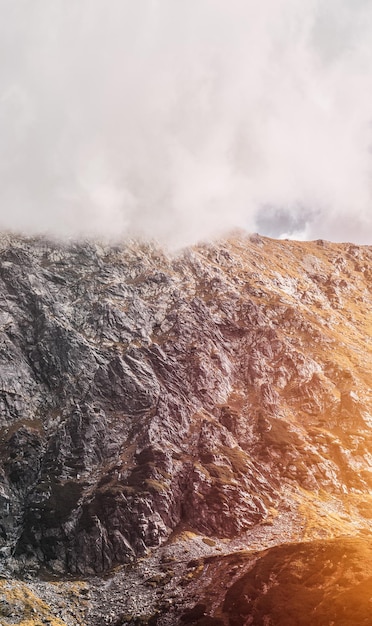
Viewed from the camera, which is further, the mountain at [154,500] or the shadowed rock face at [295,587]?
the mountain at [154,500]

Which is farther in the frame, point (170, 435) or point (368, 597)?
point (170, 435)

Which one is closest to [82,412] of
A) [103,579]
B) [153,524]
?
[153,524]

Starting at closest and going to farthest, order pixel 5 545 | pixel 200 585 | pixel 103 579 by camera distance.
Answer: pixel 200 585
pixel 103 579
pixel 5 545

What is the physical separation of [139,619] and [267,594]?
29.0m

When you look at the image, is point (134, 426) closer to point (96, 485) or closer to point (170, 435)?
point (170, 435)

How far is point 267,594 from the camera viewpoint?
3974 inches

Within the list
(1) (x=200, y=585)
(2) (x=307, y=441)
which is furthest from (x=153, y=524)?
(2) (x=307, y=441)

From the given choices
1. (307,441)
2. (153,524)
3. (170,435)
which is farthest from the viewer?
(307,441)

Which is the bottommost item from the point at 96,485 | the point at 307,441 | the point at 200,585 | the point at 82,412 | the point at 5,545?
the point at 5,545

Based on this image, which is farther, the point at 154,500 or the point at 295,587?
the point at 154,500

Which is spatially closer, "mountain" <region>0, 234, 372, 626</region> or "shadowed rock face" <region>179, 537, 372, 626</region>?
"shadowed rock face" <region>179, 537, 372, 626</region>

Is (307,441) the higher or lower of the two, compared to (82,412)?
higher

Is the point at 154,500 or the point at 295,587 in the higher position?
the point at 154,500

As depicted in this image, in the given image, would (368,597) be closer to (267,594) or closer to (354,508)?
(267,594)
